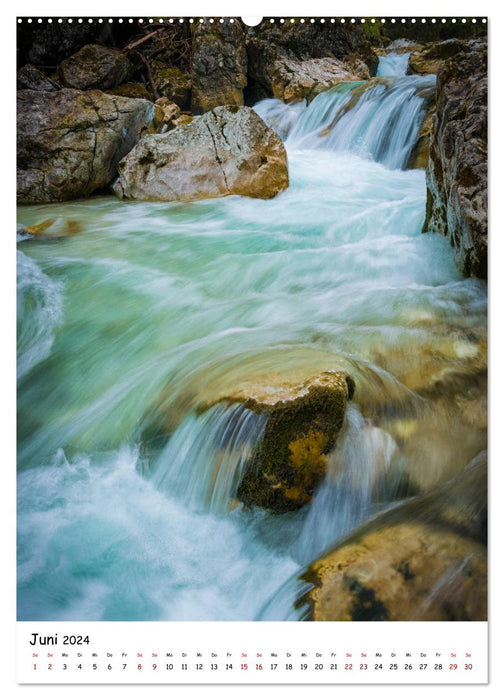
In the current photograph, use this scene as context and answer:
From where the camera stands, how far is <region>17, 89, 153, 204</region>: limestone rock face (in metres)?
3.38

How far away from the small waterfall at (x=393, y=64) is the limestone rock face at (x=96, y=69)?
5.12 feet

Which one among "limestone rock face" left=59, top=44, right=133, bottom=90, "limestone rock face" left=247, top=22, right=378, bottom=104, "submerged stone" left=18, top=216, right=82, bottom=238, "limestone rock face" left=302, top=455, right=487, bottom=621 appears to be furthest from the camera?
"limestone rock face" left=59, top=44, right=133, bottom=90

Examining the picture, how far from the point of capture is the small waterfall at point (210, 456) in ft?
5.04

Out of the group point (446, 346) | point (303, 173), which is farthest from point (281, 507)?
point (303, 173)

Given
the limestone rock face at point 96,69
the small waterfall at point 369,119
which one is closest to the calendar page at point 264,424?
the limestone rock face at point 96,69

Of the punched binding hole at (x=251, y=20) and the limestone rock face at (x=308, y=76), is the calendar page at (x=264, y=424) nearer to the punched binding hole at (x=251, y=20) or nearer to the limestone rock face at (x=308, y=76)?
the punched binding hole at (x=251, y=20)

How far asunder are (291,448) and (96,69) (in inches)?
127

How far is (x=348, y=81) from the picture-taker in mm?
4258

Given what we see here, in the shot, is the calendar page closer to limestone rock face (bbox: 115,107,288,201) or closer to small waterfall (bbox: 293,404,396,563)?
small waterfall (bbox: 293,404,396,563)

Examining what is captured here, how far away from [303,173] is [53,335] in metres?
2.29

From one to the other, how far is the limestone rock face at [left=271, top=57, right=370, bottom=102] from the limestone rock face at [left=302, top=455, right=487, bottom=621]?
3.34 metres

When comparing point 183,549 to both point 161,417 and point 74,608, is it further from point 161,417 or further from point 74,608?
point 161,417

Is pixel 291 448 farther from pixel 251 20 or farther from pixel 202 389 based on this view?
pixel 251 20

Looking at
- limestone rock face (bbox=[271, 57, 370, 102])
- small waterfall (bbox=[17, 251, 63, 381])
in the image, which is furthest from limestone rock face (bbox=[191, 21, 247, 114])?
small waterfall (bbox=[17, 251, 63, 381])
